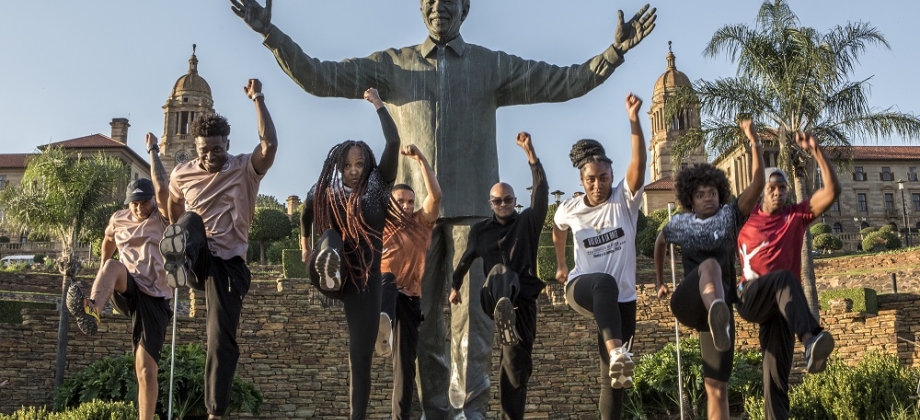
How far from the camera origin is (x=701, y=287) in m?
5.29

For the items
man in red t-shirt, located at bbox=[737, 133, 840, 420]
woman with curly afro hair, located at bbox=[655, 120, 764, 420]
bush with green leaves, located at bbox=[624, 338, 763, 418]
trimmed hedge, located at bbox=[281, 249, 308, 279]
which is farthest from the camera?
trimmed hedge, located at bbox=[281, 249, 308, 279]

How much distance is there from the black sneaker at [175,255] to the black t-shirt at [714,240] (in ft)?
9.23

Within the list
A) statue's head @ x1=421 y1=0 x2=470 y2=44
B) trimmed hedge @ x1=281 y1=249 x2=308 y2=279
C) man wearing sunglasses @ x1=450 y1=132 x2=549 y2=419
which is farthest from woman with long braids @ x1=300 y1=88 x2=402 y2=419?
trimmed hedge @ x1=281 y1=249 x2=308 y2=279

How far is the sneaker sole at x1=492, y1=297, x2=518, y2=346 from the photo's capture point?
525cm

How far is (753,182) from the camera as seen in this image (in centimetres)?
564

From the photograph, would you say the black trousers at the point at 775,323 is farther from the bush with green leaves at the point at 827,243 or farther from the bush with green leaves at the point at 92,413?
the bush with green leaves at the point at 827,243

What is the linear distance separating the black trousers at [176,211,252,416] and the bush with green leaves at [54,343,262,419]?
8.96m

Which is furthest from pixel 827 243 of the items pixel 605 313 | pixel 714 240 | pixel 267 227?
pixel 605 313

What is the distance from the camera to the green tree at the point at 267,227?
45094mm

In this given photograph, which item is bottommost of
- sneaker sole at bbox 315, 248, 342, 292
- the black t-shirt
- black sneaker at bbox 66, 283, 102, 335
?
black sneaker at bbox 66, 283, 102, 335

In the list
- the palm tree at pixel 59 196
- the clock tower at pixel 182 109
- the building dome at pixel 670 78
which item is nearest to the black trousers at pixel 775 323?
the palm tree at pixel 59 196

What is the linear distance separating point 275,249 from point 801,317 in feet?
130

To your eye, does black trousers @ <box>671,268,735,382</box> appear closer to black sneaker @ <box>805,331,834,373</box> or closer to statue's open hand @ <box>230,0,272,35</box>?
black sneaker @ <box>805,331,834,373</box>

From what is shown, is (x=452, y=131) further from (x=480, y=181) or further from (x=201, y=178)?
(x=201, y=178)
